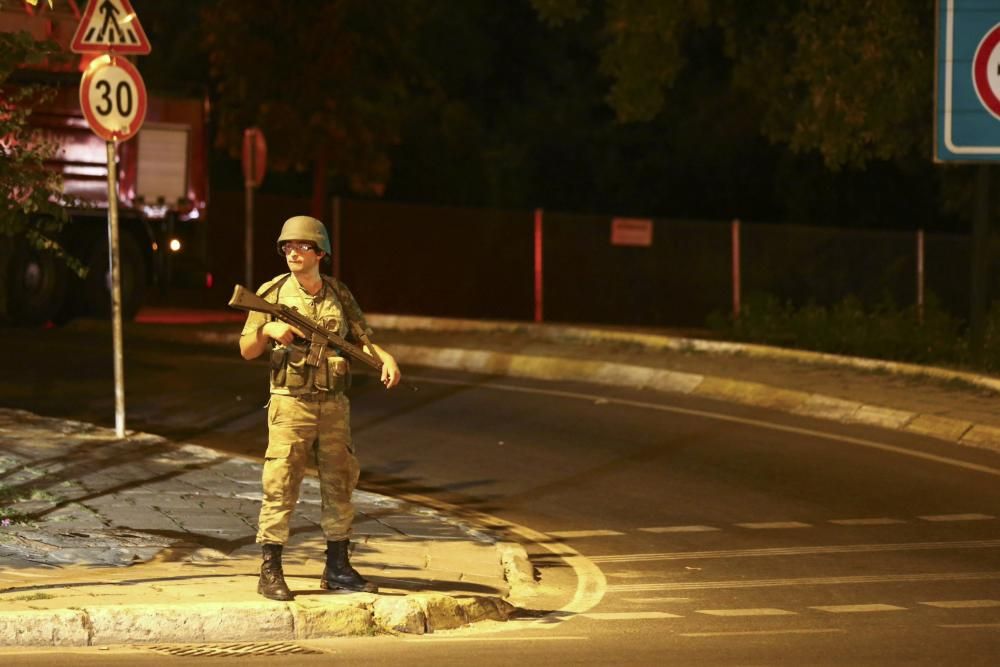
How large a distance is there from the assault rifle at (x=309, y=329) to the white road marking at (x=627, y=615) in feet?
5.28

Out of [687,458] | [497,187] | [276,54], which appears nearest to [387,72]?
[276,54]

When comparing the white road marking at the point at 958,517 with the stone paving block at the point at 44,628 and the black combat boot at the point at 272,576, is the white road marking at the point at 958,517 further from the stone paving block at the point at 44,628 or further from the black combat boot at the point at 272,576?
the stone paving block at the point at 44,628

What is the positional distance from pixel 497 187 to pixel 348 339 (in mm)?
33384

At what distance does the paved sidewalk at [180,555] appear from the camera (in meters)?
8.41

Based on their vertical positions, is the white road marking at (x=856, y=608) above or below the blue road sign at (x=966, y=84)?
below

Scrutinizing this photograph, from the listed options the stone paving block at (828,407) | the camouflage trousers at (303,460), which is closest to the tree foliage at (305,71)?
the stone paving block at (828,407)

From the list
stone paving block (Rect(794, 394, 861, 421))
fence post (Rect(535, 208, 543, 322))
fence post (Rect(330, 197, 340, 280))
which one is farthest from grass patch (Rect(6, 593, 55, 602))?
fence post (Rect(535, 208, 543, 322))

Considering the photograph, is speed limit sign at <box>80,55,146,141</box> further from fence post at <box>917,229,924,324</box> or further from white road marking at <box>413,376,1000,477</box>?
fence post at <box>917,229,924,324</box>

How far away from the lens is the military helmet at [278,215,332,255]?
8961 millimetres

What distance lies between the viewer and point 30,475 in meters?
12.7

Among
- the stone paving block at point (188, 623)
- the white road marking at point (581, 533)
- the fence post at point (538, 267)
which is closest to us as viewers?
the stone paving block at point (188, 623)

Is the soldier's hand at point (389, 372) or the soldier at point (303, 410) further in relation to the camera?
the soldier's hand at point (389, 372)

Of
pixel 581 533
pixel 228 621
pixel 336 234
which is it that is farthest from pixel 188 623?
pixel 336 234

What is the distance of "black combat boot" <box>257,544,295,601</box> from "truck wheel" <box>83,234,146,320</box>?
16183 millimetres
